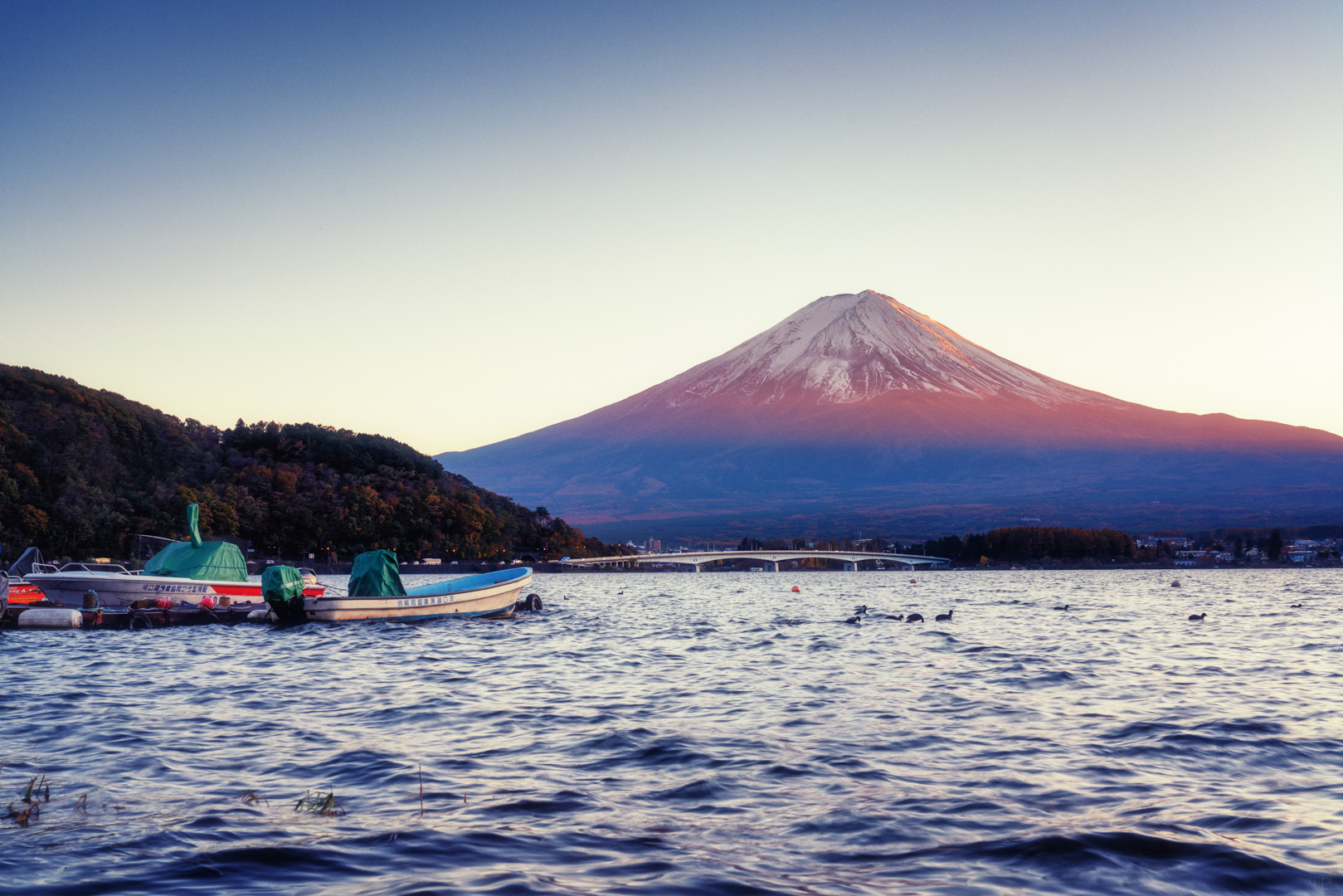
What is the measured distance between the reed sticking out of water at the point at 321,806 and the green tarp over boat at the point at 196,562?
34.1 meters

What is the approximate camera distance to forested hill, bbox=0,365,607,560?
10088 centimetres

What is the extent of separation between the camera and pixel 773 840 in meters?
8.99

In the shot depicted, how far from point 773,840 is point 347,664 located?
18615mm

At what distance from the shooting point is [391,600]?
126 feet

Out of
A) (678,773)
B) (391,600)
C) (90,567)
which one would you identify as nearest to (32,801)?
(678,773)

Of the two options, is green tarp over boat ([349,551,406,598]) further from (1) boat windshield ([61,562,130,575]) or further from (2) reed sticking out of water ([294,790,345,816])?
(2) reed sticking out of water ([294,790,345,816])

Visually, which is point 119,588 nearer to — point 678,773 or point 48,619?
point 48,619

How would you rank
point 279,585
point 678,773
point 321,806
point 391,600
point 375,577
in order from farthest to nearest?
point 375,577 < point 391,600 < point 279,585 < point 678,773 < point 321,806

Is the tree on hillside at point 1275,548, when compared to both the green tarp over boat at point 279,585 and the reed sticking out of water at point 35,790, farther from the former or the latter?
the reed sticking out of water at point 35,790

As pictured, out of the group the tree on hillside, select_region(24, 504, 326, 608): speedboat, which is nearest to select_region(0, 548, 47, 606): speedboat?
select_region(24, 504, 326, 608): speedboat

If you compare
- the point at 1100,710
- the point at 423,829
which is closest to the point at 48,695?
the point at 423,829

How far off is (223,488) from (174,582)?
99.6 metres

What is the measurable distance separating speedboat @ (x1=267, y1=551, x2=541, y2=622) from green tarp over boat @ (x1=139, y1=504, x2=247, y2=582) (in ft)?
19.0

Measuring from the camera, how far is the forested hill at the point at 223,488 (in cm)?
10088
